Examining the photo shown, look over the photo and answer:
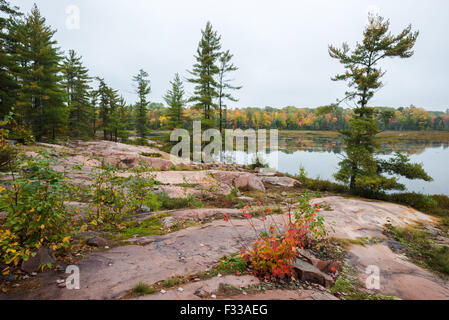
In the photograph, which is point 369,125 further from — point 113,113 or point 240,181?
point 113,113

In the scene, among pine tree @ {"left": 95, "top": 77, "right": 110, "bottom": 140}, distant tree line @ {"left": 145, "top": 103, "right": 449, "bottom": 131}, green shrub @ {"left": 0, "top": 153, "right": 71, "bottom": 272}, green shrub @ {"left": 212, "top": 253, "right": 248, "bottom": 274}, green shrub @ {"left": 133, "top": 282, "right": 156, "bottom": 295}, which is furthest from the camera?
distant tree line @ {"left": 145, "top": 103, "right": 449, "bottom": 131}

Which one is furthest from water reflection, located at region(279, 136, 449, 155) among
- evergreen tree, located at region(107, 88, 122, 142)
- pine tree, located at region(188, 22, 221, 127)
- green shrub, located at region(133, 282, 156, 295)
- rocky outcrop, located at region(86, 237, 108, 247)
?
green shrub, located at region(133, 282, 156, 295)

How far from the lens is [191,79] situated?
21.3m

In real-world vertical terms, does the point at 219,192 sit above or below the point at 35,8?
below

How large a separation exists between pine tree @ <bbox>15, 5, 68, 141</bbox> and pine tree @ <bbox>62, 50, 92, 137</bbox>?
11467mm

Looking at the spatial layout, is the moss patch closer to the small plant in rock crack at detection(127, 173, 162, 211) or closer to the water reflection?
the small plant in rock crack at detection(127, 173, 162, 211)

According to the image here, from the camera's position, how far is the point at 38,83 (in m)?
18.9

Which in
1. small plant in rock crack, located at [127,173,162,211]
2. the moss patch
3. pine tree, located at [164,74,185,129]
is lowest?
the moss patch

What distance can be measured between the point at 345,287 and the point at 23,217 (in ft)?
15.3

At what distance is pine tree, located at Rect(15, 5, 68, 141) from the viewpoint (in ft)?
60.8

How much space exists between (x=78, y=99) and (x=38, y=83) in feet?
A: 46.9

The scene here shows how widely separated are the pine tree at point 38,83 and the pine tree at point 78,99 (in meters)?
11.5
